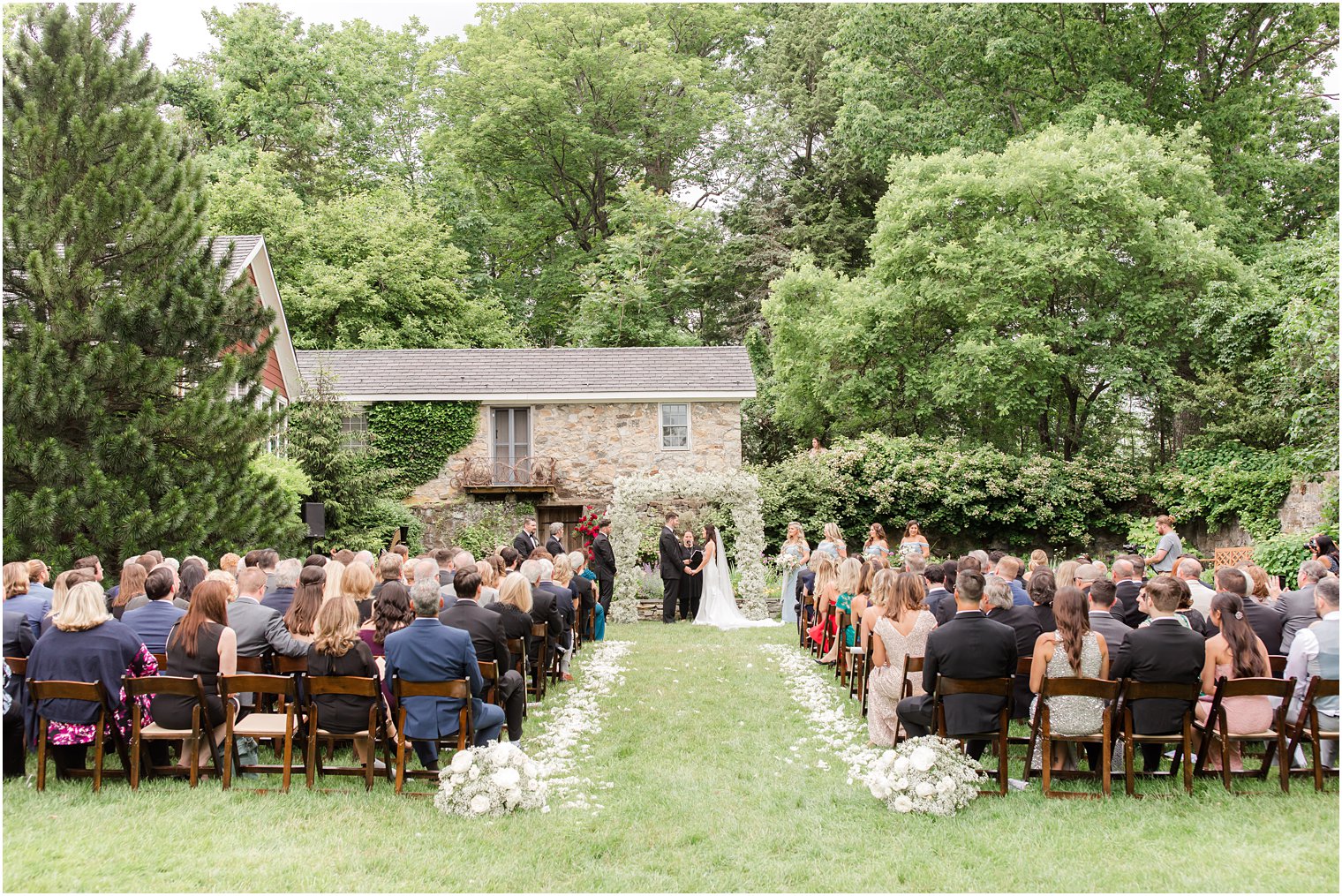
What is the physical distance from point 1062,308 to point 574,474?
512 inches

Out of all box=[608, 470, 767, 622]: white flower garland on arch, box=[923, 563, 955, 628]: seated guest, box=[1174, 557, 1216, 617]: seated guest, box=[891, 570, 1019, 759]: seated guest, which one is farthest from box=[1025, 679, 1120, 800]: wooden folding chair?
box=[608, 470, 767, 622]: white flower garland on arch

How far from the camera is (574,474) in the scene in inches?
1049

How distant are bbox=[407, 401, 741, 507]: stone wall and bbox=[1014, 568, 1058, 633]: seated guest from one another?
1806cm

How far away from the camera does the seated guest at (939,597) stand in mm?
9234

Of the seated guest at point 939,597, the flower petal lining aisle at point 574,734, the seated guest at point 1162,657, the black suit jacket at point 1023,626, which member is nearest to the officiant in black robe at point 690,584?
the flower petal lining aisle at point 574,734

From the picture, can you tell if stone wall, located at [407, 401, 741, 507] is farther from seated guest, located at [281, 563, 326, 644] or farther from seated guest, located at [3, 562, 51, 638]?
seated guest, located at [281, 563, 326, 644]

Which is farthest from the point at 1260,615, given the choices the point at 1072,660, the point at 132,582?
the point at 132,582

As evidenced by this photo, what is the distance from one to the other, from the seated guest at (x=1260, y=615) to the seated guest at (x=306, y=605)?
663 cm

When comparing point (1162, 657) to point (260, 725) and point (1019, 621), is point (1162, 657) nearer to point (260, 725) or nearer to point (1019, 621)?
point (1019, 621)

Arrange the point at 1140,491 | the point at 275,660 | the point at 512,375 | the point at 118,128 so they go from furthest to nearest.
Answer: the point at 512,375, the point at 1140,491, the point at 118,128, the point at 275,660

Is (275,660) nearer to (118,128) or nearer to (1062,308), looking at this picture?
(118,128)

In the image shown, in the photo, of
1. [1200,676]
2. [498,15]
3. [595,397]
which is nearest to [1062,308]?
[595,397]

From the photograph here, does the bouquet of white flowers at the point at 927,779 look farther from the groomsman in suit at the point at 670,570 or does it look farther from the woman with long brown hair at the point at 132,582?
the groomsman in suit at the point at 670,570

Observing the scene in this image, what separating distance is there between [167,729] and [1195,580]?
8014 mm
